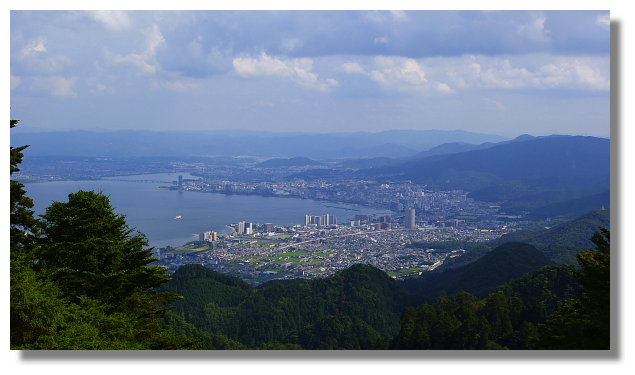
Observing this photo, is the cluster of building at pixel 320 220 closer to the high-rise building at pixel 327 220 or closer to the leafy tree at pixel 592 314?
the high-rise building at pixel 327 220

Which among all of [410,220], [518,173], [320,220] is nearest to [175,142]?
[320,220]

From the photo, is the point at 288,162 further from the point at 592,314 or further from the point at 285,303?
the point at 592,314

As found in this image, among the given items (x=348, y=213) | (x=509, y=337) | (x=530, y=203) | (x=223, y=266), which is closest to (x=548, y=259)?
(x=348, y=213)

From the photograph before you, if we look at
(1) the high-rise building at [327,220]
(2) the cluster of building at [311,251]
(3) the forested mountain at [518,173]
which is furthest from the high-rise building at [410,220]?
(3) the forested mountain at [518,173]

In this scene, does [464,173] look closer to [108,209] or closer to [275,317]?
[275,317]

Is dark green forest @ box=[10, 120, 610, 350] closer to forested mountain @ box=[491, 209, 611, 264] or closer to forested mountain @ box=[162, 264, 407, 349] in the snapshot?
forested mountain @ box=[162, 264, 407, 349]

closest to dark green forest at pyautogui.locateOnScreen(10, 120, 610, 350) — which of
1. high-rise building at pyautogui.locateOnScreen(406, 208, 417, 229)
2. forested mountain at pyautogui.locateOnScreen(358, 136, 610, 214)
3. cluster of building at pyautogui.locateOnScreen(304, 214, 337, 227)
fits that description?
cluster of building at pyautogui.locateOnScreen(304, 214, 337, 227)
